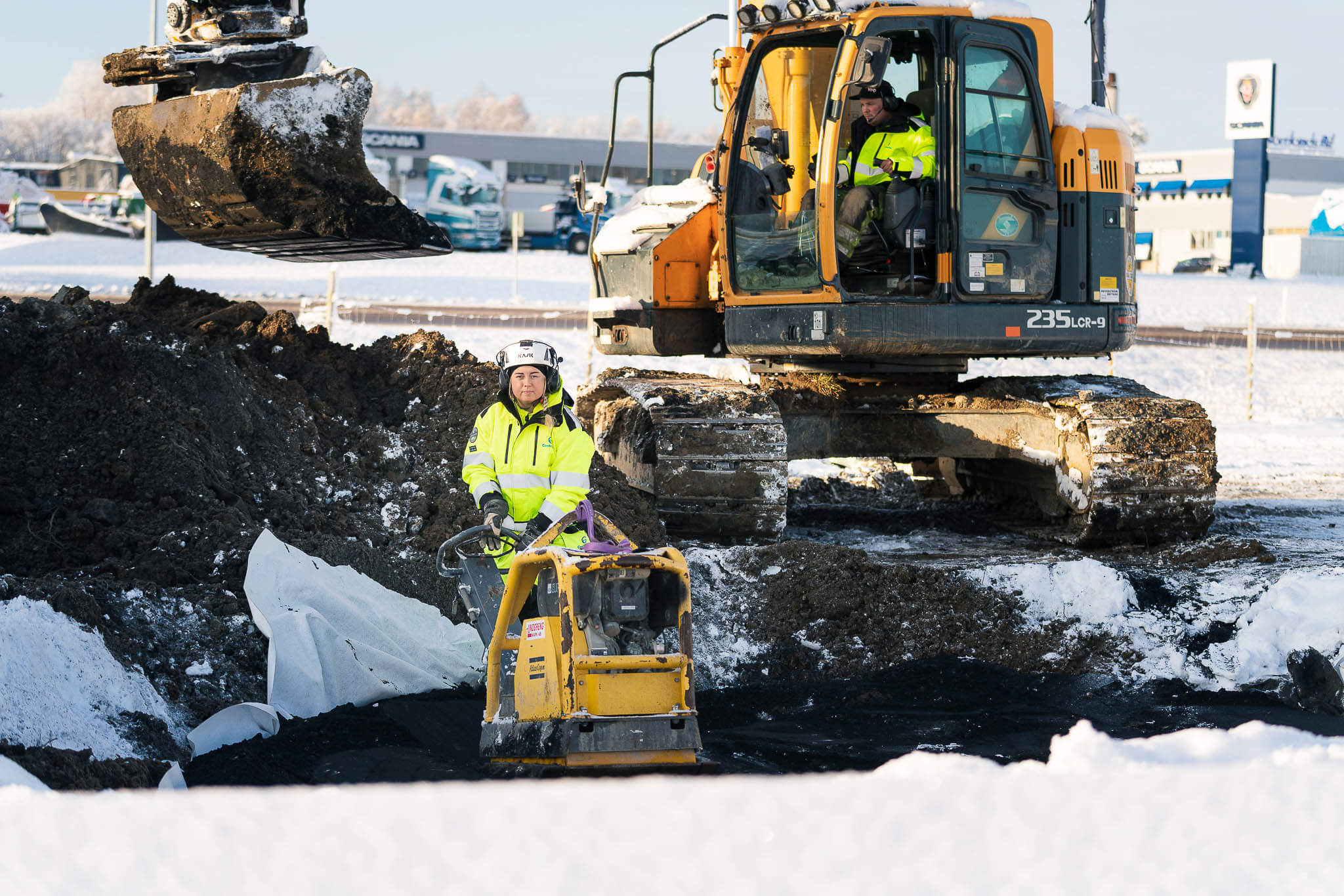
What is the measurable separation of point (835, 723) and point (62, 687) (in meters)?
3.14

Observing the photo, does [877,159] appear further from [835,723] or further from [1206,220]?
[1206,220]

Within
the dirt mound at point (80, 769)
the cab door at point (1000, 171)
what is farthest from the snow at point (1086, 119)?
the dirt mound at point (80, 769)

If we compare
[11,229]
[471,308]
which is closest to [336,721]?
[471,308]

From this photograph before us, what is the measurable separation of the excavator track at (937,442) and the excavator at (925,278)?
16mm

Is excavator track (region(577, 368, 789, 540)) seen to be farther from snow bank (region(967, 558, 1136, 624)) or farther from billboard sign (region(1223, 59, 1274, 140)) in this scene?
billboard sign (region(1223, 59, 1274, 140))

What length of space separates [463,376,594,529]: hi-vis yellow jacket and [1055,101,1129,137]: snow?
4.14 m

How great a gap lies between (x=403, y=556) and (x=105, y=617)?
187 cm

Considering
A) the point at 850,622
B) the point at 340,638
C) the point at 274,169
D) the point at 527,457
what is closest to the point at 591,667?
the point at 527,457

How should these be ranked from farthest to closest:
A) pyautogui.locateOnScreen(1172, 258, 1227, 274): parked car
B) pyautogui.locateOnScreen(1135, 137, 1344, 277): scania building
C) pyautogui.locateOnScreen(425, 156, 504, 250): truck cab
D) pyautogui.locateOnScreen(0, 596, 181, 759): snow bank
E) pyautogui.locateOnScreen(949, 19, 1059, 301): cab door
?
pyautogui.locateOnScreen(1135, 137, 1344, 277): scania building, pyautogui.locateOnScreen(1172, 258, 1227, 274): parked car, pyautogui.locateOnScreen(425, 156, 504, 250): truck cab, pyautogui.locateOnScreen(949, 19, 1059, 301): cab door, pyautogui.locateOnScreen(0, 596, 181, 759): snow bank

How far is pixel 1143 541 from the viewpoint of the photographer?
830 centimetres

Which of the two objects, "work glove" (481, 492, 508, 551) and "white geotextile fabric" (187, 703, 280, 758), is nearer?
"white geotextile fabric" (187, 703, 280, 758)

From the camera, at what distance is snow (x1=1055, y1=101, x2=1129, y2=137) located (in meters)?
8.07

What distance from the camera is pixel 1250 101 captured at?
44.6 meters

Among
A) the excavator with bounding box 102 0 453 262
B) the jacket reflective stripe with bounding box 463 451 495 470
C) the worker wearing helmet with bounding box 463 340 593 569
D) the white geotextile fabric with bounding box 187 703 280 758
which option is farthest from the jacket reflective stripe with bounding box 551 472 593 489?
the excavator with bounding box 102 0 453 262
